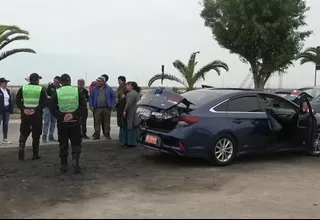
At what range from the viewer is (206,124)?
7902mm

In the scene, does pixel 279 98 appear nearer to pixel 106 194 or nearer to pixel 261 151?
pixel 261 151

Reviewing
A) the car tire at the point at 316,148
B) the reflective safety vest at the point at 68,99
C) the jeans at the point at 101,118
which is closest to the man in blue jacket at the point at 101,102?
the jeans at the point at 101,118

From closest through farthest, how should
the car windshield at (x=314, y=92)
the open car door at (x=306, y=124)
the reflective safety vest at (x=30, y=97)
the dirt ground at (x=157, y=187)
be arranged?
the dirt ground at (x=157, y=187), the reflective safety vest at (x=30, y=97), the open car door at (x=306, y=124), the car windshield at (x=314, y=92)

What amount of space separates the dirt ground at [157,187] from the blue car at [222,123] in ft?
1.14

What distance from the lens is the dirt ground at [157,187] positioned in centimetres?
540

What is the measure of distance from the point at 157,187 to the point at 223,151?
201cm

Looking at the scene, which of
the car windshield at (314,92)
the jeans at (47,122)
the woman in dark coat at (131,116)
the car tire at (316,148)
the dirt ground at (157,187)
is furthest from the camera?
the car windshield at (314,92)

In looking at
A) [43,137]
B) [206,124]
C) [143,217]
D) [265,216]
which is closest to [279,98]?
[206,124]

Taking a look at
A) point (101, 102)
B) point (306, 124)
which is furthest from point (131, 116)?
point (306, 124)

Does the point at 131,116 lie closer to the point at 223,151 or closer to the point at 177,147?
the point at 177,147

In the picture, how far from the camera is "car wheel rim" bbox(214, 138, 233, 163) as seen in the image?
8069 mm

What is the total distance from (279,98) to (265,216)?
164 inches

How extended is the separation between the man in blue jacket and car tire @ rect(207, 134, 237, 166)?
4.06 meters

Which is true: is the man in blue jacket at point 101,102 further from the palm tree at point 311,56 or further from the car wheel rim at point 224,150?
the palm tree at point 311,56
